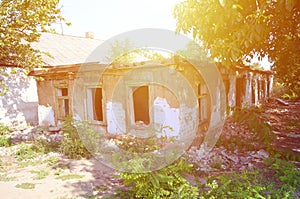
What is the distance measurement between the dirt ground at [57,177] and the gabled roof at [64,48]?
727cm

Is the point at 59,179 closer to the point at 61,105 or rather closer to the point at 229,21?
the point at 229,21

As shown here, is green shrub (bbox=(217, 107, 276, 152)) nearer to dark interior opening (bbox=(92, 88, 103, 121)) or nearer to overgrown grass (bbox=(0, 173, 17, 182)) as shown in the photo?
dark interior opening (bbox=(92, 88, 103, 121))

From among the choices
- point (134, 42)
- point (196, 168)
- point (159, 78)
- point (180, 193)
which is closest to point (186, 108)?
point (159, 78)

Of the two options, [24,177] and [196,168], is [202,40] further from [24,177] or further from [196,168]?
[24,177]

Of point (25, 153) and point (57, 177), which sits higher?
point (25, 153)

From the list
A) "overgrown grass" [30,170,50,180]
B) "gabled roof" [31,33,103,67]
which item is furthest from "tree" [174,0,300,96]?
"gabled roof" [31,33,103,67]

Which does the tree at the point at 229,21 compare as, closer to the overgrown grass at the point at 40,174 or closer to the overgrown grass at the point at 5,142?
the overgrown grass at the point at 40,174

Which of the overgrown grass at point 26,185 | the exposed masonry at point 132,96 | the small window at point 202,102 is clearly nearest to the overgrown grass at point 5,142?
the exposed masonry at point 132,96

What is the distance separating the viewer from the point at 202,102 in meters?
8.96

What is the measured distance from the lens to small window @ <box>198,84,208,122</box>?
340 inches

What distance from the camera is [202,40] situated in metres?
5.30

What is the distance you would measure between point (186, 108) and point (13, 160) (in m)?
5.75

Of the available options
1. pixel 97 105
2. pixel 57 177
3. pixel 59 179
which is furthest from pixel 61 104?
pixel 59 179

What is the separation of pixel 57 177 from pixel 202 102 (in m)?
5.83
